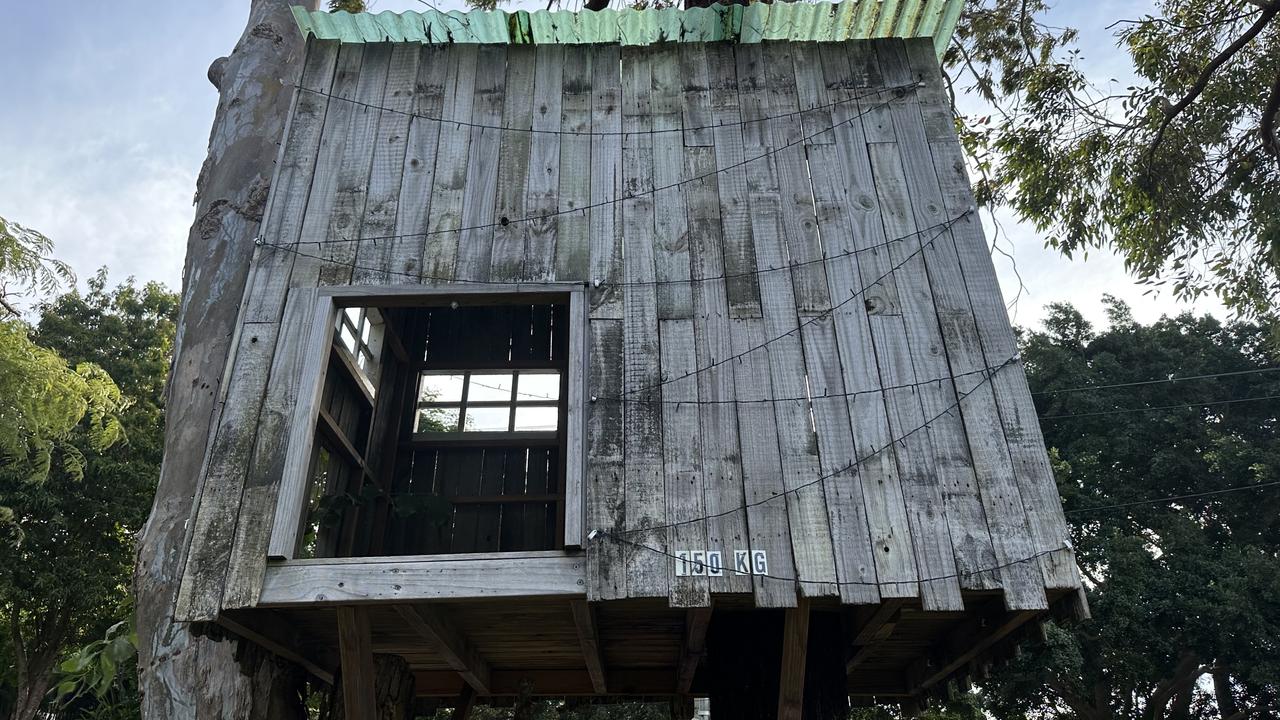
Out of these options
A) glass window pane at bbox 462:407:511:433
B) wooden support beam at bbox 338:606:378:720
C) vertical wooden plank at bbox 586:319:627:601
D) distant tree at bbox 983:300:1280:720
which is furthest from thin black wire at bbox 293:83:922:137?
distant tree at bbox 983:300:1280:720

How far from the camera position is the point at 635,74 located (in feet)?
16.4

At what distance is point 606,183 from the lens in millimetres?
4605

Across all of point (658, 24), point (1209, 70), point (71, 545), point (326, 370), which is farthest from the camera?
point (71, 545)

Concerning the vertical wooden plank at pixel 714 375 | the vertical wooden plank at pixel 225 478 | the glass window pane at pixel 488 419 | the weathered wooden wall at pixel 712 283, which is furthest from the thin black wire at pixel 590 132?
the glass window pane at pixel 488 419

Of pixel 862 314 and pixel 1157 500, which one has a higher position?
pixel 1157 500

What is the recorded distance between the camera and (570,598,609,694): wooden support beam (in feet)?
12.0

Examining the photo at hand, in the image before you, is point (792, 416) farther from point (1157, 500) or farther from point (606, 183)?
point (1157, 500)

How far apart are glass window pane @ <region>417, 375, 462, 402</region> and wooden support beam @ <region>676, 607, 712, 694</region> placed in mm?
2656

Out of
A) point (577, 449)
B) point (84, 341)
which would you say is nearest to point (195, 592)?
point (577, 449)

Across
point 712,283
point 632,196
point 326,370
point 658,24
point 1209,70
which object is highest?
point 1209,70

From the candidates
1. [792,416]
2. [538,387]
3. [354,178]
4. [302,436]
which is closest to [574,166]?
[354,178]

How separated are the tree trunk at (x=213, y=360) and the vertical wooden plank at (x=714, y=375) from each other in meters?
2.28

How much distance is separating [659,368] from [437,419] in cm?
300

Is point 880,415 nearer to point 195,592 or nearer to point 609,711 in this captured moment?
point 195,592
